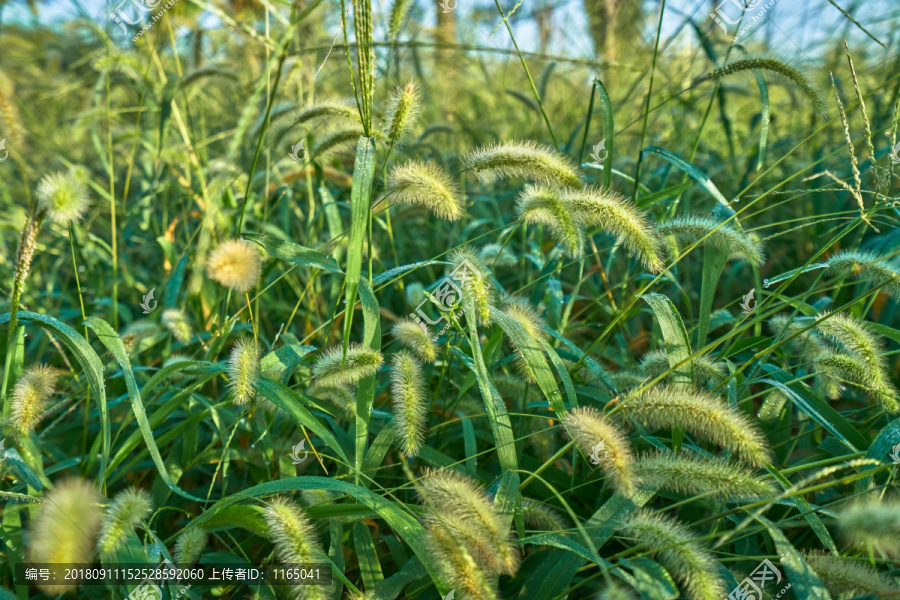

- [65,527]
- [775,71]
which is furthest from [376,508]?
[775,71]

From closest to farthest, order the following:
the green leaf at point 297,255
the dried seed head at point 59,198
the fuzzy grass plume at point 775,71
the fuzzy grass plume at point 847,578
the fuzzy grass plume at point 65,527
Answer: the fuzzy grass plume at point 65,527
the fuzzy grass plume at point 847,578
the dried seed head at point 59,198
the green leaf at point 297,255
the fuzzy grass plume at point 775,71

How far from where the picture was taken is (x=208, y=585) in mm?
1354

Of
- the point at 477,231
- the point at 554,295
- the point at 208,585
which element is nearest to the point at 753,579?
the point at 554,295

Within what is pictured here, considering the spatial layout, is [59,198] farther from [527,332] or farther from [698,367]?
[698,367]

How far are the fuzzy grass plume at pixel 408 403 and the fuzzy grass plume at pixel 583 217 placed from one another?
407 mm

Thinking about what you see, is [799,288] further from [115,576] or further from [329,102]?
[115,576]

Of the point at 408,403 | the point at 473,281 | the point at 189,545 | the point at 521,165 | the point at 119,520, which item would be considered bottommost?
the point at 189,545

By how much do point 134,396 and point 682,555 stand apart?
41.3 inches

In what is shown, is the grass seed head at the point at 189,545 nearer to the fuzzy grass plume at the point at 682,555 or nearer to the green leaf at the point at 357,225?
the green leaf at the point at 357,225

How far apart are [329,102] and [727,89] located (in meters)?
2.00

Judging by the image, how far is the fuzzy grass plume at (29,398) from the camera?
1234mm

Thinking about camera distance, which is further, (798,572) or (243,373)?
(243,373)

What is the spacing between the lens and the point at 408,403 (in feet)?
4.03

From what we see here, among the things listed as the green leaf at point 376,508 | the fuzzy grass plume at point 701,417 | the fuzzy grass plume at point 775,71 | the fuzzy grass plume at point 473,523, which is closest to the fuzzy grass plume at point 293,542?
the green leaf at point 376,508
